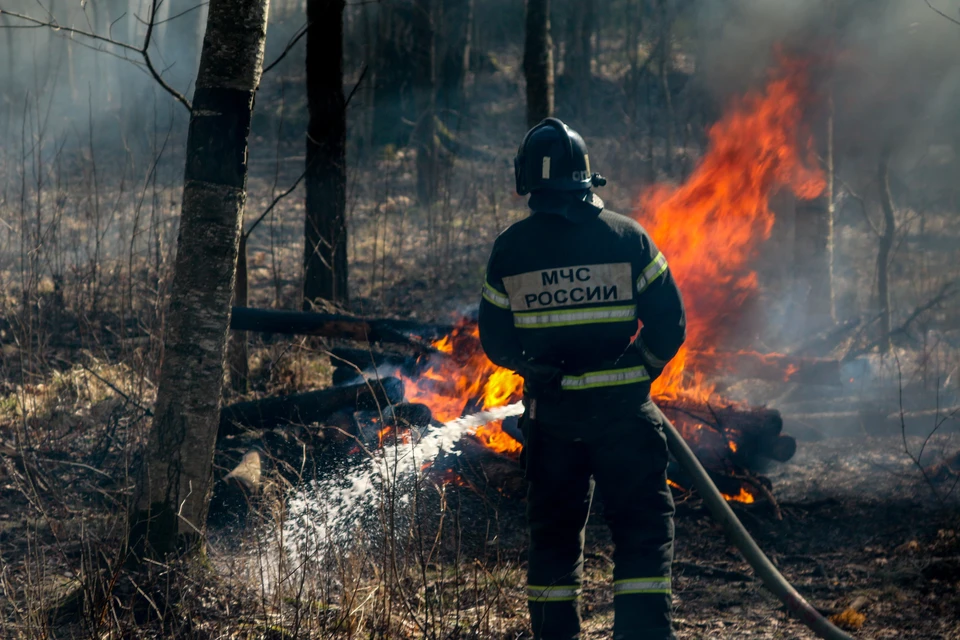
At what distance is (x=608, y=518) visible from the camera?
3.59 m

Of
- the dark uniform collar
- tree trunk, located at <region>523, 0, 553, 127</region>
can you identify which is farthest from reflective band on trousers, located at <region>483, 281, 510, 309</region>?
tree trunk, located at <region>523, 0, 553, 127</region>

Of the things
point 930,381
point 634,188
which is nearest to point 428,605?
point 930,381

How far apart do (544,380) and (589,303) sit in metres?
0.39

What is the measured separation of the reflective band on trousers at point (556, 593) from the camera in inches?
136

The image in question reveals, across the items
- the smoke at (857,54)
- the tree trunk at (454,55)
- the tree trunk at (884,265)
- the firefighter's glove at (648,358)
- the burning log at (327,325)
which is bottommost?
the firefighter's glove at (648,358)

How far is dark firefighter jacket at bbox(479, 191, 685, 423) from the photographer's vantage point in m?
3.50

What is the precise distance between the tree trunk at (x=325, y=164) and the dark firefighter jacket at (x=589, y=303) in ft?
15.1

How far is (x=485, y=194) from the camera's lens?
1792 centimetres

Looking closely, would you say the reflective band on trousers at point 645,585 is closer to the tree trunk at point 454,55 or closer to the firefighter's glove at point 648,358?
the firefighter's glove at point 648,358

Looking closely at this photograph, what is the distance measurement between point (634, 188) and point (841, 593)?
12916 mm

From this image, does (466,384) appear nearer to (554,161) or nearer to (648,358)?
(648,358)

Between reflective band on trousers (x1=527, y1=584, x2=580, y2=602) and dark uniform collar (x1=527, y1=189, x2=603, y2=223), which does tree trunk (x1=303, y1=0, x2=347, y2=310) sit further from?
reflective band on trousers (x1=527, y1=584, x2=580, y2=602)

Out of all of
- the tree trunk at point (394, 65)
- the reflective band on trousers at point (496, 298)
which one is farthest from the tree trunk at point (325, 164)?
the tree trunk at point (394, 65)

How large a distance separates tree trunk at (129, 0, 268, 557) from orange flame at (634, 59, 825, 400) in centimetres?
388
